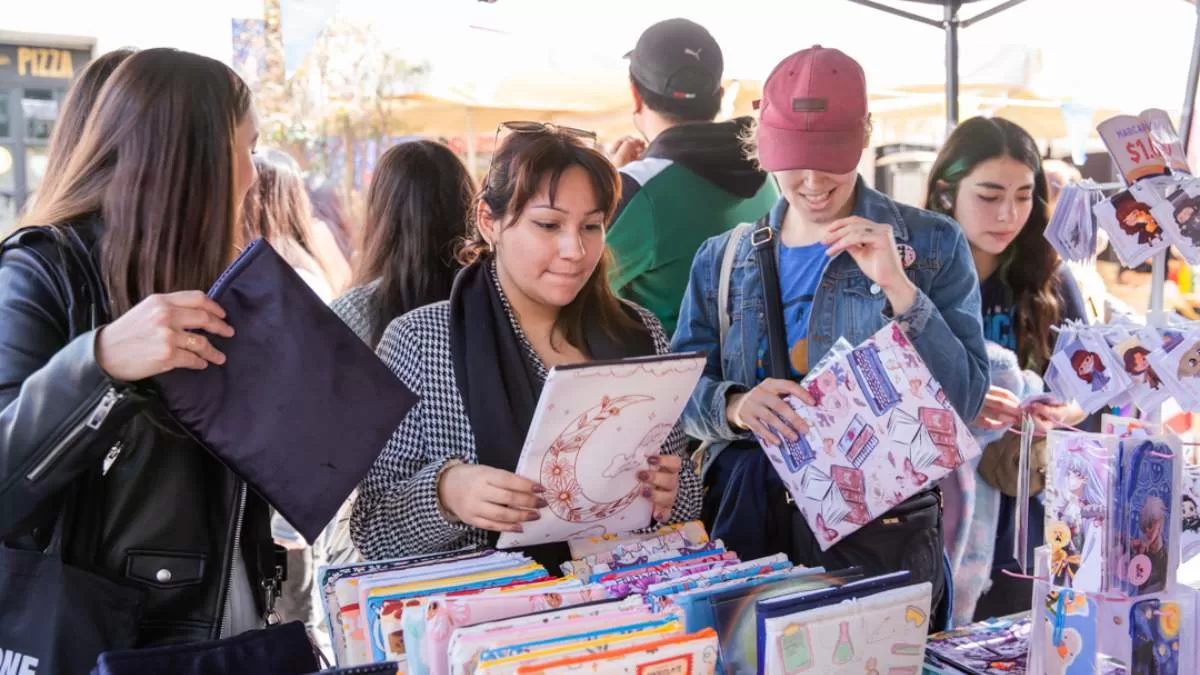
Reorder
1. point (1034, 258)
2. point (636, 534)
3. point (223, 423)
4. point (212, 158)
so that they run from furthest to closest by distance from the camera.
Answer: point (1034, 258) → point (636, 534) → point (212, 158) → point (223, 423)

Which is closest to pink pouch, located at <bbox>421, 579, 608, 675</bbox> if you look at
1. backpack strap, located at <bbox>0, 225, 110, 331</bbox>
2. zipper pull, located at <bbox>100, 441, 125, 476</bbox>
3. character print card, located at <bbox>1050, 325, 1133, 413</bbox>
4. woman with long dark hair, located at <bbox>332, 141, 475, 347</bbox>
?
zipper pull, located at <bbox>100, 441, 125, 476</bbox>

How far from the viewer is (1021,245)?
2.97 m

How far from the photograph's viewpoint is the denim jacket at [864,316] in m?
1.99

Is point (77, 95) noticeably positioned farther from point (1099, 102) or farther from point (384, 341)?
point (1099, 102)

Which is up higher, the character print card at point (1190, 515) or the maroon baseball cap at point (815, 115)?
the maroon baseball cap at point (815, 115)

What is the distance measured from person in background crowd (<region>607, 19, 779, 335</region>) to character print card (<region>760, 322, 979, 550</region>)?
821 mm

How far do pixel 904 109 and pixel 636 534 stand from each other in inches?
262

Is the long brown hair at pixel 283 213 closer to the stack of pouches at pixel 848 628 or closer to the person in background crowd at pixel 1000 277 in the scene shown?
the person in background crowd at pixel 1000 277

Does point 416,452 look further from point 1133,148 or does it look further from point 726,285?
point 1133,148

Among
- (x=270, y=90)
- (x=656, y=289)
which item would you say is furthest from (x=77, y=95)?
(x=270, y=90)

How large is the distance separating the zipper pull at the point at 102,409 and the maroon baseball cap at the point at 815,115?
125cm

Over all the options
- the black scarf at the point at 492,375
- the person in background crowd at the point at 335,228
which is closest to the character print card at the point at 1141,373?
the black scarf at the point at 492,375

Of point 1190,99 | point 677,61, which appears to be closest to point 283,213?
point 677,61

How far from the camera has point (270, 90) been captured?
9.33 metres
